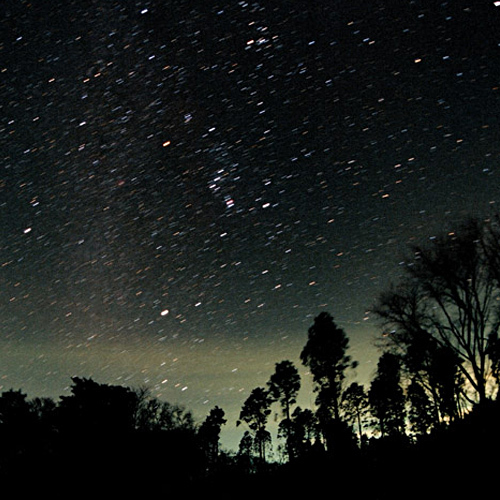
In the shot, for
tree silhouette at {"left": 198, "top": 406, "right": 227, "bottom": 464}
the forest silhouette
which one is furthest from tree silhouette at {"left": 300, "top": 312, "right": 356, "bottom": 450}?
tree silhouette at {"left": 198, "top": 406, "right": 227, "bottom": 464}

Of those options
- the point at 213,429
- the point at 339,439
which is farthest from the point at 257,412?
A: the point at 339,439

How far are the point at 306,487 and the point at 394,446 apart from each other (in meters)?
3.94

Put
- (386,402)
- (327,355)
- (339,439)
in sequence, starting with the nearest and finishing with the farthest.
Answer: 1. (339,439)
2. (327,355)
3. (386,402)

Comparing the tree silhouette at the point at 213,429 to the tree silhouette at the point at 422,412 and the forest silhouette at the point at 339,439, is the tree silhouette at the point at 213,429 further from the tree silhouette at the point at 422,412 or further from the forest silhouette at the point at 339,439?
the tree silhouette at the point at 422,412

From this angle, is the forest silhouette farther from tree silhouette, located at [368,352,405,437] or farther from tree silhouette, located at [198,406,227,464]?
tree silhouette, located at [198,406,227,464]

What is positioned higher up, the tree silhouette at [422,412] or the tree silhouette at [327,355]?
the tree silhouette at [327,355]

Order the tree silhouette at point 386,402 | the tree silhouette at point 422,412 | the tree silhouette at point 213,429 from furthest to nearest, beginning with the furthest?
the tree silhouette at point 213,429
the tree silhouette at point 386,402
the tree silhouette at point 422,412

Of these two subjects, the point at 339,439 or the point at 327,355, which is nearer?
the point at 339,439

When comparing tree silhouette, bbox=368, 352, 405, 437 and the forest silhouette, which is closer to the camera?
→ the forest silhouette

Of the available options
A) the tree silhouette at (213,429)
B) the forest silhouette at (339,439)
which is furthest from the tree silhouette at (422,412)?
the tree silhouette at (213,429)

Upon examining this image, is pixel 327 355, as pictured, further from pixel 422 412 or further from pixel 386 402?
pixel 386 402

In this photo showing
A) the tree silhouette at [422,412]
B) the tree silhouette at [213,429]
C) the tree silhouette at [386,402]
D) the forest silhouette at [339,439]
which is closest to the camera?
the forest silhouette at [339,439]

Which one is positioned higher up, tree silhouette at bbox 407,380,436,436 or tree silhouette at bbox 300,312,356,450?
tree silhouette at bbox 300,312,356,450

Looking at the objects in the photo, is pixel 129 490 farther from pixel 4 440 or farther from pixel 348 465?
pixel 4 440
